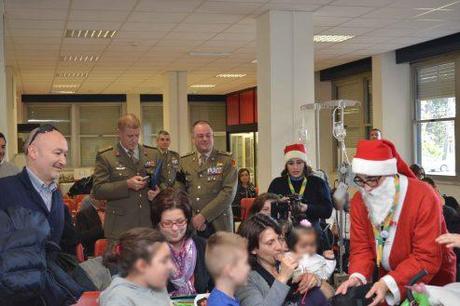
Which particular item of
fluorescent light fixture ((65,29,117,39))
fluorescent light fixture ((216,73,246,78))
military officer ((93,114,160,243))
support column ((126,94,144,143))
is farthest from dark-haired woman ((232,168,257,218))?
support column ((126,94,144,143))

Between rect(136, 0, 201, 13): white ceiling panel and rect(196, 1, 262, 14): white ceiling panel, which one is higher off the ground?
rect(136, 0, 201, 13): white ceiling panel

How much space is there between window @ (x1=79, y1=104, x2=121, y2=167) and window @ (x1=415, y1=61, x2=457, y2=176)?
9.59 metres

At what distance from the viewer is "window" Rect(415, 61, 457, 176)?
9.82 m

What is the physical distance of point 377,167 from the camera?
299 cm

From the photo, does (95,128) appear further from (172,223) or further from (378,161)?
(378,161)

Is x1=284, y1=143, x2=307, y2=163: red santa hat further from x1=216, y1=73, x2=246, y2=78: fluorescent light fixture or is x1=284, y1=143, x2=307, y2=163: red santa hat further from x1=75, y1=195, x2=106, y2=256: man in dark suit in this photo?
x1=216, y1=73, x2=246, y2=78: fluorescent light fixture

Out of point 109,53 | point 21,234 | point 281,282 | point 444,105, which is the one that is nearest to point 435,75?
point 444,105

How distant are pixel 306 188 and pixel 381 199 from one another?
2171 millimetres

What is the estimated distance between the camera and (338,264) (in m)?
5.14

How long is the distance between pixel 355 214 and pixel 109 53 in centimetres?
753

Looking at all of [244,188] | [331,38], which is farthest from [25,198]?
[244,188]

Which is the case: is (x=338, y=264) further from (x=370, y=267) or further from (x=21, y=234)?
(x=21, y=234)

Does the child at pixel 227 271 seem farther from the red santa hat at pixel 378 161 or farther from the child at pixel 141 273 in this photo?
the red santa hat at pixel 378 161

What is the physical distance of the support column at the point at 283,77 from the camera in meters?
7.15
